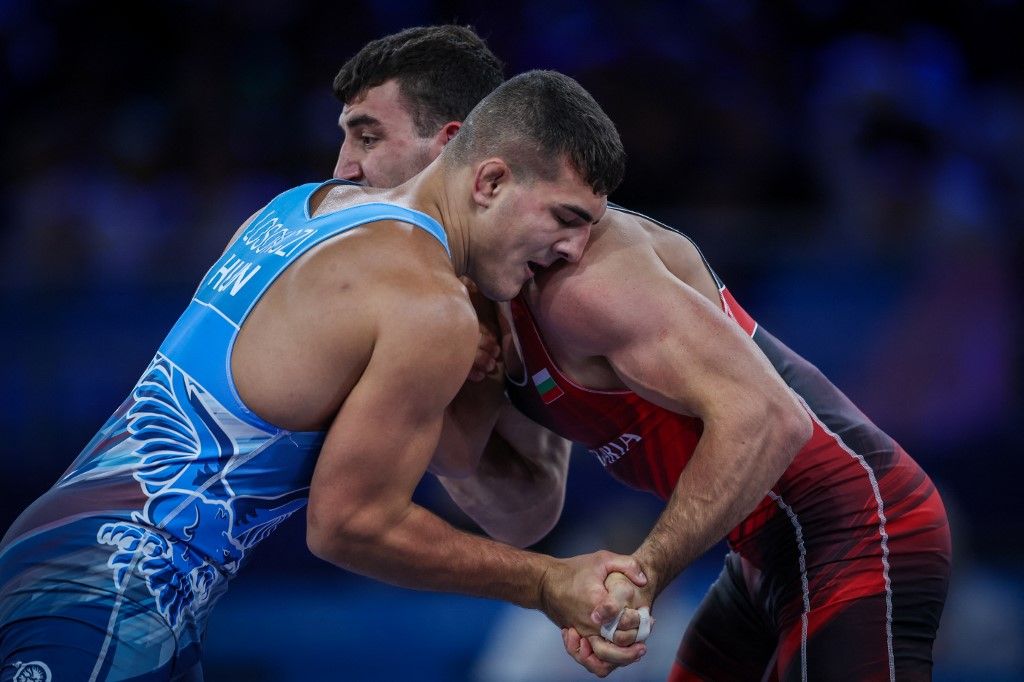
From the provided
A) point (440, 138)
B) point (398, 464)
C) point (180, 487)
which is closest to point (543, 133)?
point (440, 138)

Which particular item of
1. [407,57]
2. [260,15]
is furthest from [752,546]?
[260,15]

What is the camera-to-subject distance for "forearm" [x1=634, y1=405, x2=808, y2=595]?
3.13 meters

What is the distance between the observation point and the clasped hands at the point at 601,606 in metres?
3.06

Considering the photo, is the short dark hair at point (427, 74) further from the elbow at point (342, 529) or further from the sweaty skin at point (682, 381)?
the elbow at point (342, 529)

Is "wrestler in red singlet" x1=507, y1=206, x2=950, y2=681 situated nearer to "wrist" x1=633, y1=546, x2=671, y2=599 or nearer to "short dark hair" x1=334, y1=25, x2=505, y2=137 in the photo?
"wrist" x1=633, y1=546, x2=671, y2=599

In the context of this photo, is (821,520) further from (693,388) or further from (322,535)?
(322,535)

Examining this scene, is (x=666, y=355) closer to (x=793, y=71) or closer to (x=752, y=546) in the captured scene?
(x=752, y=546)

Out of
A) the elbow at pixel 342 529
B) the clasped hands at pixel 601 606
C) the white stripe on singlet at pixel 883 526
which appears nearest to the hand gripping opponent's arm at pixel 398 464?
the elbow at pixel 342 529

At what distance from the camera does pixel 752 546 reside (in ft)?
11.8

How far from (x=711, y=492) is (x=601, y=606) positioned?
15.4 inches

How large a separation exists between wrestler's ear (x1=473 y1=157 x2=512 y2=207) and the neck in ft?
0.20

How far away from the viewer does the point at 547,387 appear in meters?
3.47

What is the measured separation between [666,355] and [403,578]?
2.72ft

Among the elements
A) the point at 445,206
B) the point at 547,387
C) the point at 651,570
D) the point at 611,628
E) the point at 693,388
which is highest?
the point at 445,206
